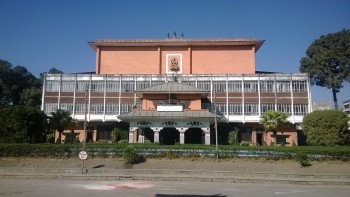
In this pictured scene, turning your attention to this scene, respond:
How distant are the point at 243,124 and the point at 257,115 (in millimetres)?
2813

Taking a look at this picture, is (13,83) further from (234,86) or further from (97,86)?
(234,86)

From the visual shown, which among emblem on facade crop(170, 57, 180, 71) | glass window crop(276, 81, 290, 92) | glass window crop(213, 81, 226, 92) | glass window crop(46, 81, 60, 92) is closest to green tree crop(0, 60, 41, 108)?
glass window crop(46, 81, 60, 92)

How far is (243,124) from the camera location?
5550cm

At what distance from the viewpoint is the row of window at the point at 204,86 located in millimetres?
55625

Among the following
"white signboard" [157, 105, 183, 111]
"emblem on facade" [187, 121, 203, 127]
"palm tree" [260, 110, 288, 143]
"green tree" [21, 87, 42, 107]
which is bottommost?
"emblem on facade" [187, 121, 203, 127]

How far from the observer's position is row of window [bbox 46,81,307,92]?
55.6 meters

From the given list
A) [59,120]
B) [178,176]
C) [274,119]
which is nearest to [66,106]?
[59,120]

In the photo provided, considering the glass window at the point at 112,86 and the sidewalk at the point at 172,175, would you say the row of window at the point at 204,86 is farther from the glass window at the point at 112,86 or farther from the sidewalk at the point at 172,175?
the sidewalk at the point at 172,175

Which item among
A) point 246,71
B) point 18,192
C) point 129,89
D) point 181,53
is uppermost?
point 181,53

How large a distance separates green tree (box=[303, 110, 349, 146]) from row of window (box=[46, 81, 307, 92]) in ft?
46.4

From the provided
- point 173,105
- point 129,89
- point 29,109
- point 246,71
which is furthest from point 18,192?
point 246,71

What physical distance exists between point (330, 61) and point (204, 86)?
27.9 m

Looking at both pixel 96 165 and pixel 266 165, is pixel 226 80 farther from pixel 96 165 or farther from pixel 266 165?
pixel 96 165

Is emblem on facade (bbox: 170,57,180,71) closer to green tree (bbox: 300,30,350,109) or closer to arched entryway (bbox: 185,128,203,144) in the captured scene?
arched entryway (bbox: 185,128,203,144)
